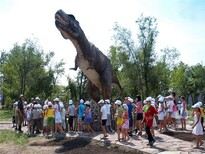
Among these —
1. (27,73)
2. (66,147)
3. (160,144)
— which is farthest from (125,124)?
(27,73)

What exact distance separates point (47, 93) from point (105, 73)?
30.3 m

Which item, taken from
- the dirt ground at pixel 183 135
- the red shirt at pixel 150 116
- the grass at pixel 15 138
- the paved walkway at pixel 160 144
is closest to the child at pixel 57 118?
the grass at pixel 15 138

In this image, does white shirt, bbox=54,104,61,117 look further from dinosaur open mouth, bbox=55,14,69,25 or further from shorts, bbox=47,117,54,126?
dinosaur open mouth, bbox=55,14,69,25

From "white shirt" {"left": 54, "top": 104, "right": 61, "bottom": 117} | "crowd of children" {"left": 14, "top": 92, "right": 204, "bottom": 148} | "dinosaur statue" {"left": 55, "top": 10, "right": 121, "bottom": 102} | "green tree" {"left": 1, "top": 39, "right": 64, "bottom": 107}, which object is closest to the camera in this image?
"crowd of children" {"left": 14, "top": 92, "right": 204, "bottom": 148}

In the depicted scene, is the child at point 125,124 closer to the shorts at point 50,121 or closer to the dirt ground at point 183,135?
the dirt ground at point 183,135

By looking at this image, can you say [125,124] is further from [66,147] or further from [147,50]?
[147,50]

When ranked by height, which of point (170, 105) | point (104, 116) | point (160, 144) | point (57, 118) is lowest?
point (160, 144)

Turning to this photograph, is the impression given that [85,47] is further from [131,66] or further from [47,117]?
[131,66]

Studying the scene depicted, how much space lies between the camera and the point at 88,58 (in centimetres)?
1402

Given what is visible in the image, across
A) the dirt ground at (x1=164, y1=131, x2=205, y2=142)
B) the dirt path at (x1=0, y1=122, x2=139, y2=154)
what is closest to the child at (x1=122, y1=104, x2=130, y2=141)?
the dirt path at (x1=0, y1=122, x2=139, y2=154)

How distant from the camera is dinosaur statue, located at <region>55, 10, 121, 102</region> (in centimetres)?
1292

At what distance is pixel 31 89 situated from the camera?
41500 mm

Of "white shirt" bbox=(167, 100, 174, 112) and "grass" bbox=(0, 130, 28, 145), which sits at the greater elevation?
"white shirt" bbox=(167, 100, 174, 112)

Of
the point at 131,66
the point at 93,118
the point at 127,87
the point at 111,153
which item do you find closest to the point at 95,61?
the point at 93,118
